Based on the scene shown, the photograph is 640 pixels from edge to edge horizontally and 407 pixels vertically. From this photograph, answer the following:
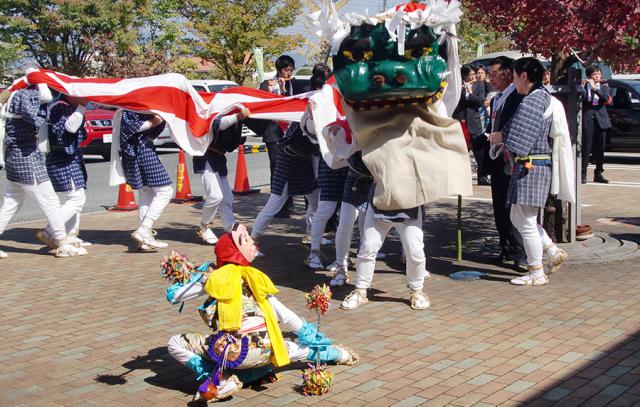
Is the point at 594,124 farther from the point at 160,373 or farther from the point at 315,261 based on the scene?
the point at 160,373

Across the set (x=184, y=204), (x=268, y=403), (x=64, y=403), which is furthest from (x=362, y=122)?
(x=184, y=204)

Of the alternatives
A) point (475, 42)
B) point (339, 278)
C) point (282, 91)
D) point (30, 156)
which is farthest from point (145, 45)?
point (339, 278)

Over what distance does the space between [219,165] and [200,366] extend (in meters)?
4.54

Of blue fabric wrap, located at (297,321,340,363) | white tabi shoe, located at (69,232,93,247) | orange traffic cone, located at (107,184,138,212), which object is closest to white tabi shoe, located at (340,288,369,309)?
blue fabric wrap, located at (297,321,340,363)

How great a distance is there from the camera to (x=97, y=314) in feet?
22.7

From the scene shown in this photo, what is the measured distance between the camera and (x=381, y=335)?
20.1 feet

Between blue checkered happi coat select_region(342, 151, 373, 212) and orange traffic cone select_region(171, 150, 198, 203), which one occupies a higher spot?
blue checkered happi coat select_region(342, 151, 373, 212)

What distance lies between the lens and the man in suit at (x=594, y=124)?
13883 mm

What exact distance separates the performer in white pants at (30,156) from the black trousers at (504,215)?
4.45 meters

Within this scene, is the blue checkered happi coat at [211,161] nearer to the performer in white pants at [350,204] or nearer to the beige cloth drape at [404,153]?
the performer in white pants at [350,204]

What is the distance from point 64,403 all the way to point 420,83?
315 centimetres

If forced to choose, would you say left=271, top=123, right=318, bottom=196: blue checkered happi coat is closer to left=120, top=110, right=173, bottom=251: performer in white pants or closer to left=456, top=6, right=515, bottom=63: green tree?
left=120, top=110, right=173, bottom=251: performer in white pants

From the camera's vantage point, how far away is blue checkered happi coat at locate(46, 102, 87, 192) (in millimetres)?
8969

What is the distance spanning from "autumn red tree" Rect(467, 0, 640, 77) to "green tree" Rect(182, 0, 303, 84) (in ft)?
76.6
